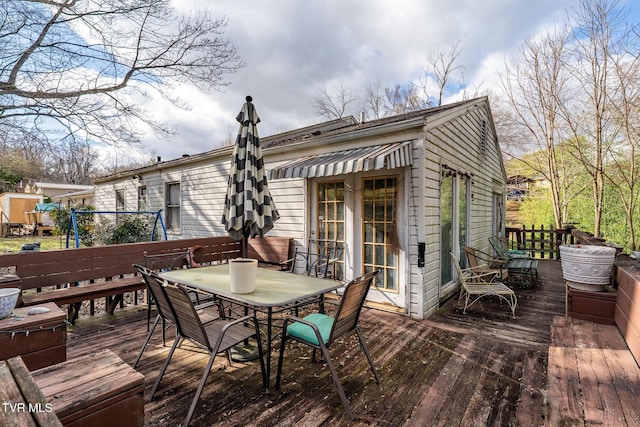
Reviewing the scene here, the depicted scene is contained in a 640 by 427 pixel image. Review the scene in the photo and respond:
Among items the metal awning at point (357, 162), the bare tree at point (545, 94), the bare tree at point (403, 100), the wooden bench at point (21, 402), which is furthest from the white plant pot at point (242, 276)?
the bare tree at point (403, 100)

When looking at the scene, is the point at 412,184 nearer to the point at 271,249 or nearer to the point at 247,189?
the point at 247,189

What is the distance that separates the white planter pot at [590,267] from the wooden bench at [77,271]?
19.2ft

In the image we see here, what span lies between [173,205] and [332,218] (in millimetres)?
6517

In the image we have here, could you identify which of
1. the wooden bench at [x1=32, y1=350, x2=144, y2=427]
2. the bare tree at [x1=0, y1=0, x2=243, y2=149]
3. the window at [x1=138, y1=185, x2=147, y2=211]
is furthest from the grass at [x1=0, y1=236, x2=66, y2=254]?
the wooden bench at [x1=32, y1=350, x2=144, y2=427]

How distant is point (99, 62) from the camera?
8312 millimetres

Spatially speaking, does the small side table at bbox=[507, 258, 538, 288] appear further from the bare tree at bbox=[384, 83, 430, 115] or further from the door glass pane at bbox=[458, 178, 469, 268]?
the bare tree at bbox=[384, 83, 430, 115]

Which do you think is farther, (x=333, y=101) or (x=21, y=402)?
(x=333, y=101)

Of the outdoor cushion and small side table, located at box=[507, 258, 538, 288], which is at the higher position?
the outdoor cushion

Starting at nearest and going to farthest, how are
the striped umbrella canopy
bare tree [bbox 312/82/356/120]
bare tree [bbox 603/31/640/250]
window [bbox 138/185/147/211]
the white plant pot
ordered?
the white plant pot → the striped umbrella canopy → bare tree [bbox 603/31/640/250] → window [bbox 138/185/147/211] → bare tree [bbox 312/82/356/120]

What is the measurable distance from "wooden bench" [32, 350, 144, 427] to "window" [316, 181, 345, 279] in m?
3.94

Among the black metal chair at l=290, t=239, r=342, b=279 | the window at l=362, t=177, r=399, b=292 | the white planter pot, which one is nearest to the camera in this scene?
the white planter pot

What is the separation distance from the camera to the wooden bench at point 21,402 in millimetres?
1067

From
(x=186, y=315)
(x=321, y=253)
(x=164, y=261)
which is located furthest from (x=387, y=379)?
(x=164, y=261)

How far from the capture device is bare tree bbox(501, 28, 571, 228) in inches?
381
